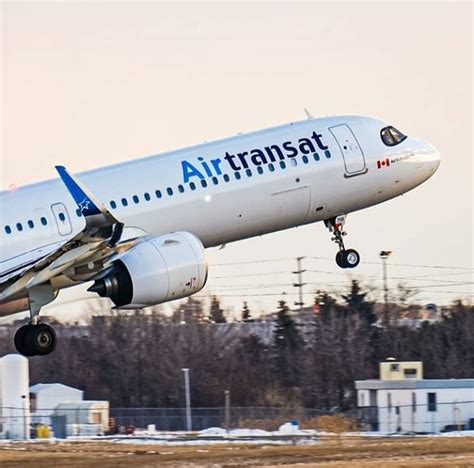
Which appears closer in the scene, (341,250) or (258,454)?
(258,454)

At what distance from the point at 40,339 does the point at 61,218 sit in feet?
10.4

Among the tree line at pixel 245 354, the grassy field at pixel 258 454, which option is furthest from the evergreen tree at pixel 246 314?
the grassy field at pixel 258 454

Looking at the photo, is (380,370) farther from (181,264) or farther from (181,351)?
(181,264)

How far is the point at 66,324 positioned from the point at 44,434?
20215 mm

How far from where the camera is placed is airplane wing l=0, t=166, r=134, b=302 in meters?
40.9

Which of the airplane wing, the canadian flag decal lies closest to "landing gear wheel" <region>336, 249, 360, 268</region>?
the canadian flag decal

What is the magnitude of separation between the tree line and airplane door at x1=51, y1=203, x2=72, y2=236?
3866 centimetres

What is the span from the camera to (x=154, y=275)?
142ft

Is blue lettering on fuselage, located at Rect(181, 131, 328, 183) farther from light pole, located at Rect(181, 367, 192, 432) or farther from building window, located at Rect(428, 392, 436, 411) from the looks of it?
building window, located at Rect(428, 392, 436, 411)

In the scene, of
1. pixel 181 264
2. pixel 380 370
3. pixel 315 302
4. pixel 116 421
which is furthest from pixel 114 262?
pixel 315 302

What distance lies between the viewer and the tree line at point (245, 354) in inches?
3351

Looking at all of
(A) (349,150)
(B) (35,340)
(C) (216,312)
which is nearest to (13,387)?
(C) (216,312)

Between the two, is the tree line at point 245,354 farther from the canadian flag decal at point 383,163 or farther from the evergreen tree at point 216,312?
the canadian flag decal at point 383,163

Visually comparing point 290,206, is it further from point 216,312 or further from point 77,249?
point 216,312
